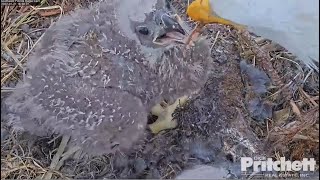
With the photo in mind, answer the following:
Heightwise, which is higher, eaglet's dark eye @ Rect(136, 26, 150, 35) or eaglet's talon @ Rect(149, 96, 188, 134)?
eaglet's dark eye @ Rect(136, 26, 150, 35)

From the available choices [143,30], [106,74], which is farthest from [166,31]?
[106,74]

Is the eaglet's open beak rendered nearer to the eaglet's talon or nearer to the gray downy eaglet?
the gray downy eaglet

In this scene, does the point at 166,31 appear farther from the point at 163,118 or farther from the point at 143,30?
the point at 163,118

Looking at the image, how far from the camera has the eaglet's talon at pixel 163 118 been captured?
1.54m

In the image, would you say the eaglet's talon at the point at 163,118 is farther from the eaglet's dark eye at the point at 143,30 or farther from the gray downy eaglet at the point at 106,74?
the eaglet's dark eye at the point at 143,30

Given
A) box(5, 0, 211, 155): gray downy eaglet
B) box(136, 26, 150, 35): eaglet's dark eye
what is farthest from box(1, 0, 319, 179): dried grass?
box(136, 26, 150, 35): eaglet's dark eye

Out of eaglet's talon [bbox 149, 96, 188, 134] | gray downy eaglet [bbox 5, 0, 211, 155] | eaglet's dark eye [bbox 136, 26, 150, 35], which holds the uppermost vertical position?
eaglet's dark eye [bbox 136, 26, 150, 35]

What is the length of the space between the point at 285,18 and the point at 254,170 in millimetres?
358

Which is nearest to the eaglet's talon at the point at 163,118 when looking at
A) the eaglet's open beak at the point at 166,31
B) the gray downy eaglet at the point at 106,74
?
the gray downy eaglet at the point at 106,74

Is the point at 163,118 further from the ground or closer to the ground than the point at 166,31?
closer to the ground

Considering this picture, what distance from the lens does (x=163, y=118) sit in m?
1.55

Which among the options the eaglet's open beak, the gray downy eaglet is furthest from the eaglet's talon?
the eaglet's open beak

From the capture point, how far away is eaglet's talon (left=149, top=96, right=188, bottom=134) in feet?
5.06

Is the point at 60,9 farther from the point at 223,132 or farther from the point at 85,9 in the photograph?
the point at 223,132
